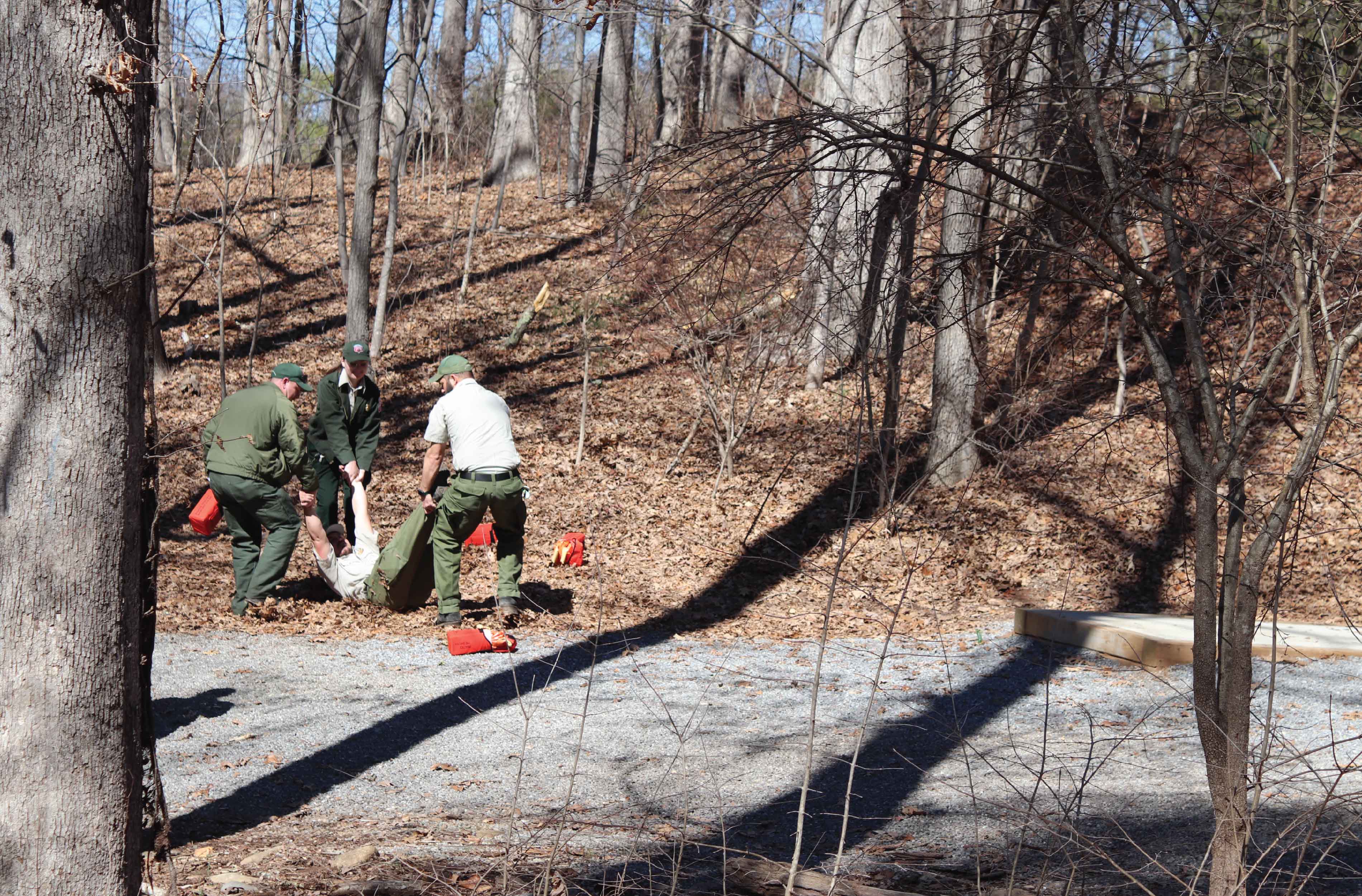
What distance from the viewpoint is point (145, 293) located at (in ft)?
10.6

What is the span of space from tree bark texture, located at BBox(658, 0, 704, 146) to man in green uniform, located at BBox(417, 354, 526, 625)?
425 inches

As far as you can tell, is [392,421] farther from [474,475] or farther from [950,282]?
[950,282]

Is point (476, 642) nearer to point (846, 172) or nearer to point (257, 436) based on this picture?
point (257, 436)

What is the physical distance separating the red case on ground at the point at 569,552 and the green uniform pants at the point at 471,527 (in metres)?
1.72

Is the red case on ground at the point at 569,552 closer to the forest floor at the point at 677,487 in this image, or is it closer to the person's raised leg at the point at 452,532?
the forest floor at the point at 677,487

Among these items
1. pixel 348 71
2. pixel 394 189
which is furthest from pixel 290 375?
pixel 348 71

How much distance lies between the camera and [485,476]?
25.5 ft

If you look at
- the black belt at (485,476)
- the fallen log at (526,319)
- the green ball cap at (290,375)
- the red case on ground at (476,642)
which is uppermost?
the fallen log at (526,319)

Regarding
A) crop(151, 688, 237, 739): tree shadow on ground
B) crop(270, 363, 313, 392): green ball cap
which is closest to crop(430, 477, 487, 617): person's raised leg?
crop(270, 363, 313, 392): green ball cap

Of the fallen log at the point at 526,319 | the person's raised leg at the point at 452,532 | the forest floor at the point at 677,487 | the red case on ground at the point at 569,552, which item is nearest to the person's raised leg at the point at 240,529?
the forest floor at the point at 677,487

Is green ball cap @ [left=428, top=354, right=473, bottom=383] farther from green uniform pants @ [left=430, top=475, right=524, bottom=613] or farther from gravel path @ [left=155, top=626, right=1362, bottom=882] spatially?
gravel path @ [left=155, top=626, right=1362, bottom=882]

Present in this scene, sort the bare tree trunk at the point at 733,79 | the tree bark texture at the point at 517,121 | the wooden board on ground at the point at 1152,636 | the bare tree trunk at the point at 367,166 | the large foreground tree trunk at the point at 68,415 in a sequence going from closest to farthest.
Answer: the large foreground tree trunk at the point at 68,415 < the wooden board on ground at the point at 1152,636 < the bare tree trunk at the point at 367,166 < the tree bark texture at the point at 517,121 < the bare tree trunk at the point at 733,79

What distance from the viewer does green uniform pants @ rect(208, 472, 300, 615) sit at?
7918mm

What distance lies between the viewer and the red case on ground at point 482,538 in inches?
400
